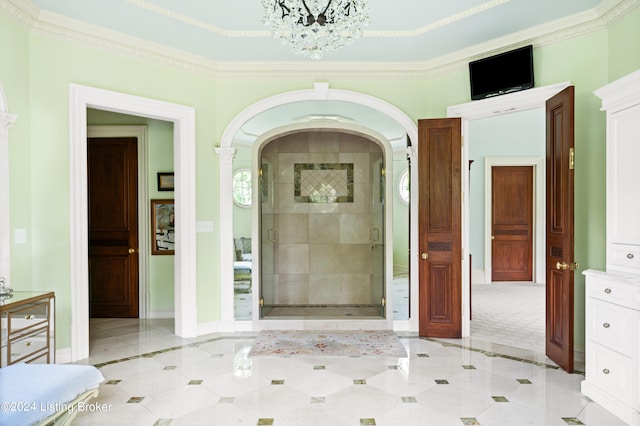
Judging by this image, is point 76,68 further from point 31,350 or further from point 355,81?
point 355,81

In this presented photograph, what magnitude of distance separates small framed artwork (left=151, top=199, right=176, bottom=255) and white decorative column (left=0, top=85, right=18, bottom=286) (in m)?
2.14

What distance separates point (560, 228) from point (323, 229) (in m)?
3.35

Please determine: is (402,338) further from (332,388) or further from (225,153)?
(225,153)

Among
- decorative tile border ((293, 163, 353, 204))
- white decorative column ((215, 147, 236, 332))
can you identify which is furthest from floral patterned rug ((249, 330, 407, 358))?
decorative tile border ((293, 163, 353, 204))

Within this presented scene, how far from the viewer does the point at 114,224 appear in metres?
5.62

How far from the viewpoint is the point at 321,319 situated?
5273mm

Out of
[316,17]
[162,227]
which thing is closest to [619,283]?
[316,17]

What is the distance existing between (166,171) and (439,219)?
141 inches

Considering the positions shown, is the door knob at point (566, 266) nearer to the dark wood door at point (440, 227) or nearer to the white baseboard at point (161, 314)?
the dark wood door at point (440, 227)

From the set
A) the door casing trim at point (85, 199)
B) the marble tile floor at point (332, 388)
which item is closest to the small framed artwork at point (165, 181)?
the door casing trim at point (85, 199)

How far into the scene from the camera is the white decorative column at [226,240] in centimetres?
503

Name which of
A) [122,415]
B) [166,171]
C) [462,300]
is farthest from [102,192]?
[462,300]

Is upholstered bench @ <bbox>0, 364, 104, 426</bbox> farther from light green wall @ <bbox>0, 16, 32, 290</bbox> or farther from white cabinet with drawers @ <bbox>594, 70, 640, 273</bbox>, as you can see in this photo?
white cabinet with drawers @ <bbox>594, 70, 640, 273</bbox>

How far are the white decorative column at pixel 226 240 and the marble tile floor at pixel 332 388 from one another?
54 centimetres
